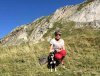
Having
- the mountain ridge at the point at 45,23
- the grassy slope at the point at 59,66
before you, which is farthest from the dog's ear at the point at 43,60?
the mountain ridge at the point at 45,23

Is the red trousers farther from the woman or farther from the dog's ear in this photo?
the dog's ear

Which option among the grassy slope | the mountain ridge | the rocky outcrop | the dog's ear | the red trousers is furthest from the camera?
the mountain ridge

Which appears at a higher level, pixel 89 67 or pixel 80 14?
pixel 80 14

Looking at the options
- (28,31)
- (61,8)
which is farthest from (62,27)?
(61,8)

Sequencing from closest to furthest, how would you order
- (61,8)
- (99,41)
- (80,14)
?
(99,41), (80,14), (61,8)

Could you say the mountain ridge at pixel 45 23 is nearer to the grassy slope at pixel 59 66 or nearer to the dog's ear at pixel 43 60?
the grassy slope at pixel 59 66

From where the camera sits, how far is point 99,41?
29.2 meters

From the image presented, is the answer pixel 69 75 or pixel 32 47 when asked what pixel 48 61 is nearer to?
pixel 69 75

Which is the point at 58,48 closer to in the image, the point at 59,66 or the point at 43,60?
the point at 59,66

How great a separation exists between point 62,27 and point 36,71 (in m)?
29.5

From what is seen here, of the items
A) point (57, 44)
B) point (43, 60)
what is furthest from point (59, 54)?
point (43, 60)

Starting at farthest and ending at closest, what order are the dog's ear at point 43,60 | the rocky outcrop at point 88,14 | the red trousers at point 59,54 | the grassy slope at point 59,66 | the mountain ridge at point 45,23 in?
the mountain ridge at point 45,23
the rocky outcrop at point 88,14
the dog's ear at point 43,60
the red trousers at point 59,54
the grassy slope at point 59,66

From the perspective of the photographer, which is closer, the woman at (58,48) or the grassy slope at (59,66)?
the grassy slope at (59,66)

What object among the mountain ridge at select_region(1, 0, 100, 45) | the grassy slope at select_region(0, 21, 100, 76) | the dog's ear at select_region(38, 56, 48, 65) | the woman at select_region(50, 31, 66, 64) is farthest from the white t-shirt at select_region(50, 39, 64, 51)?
the mountain ridge at select_region(1, 0, 100, 45)
